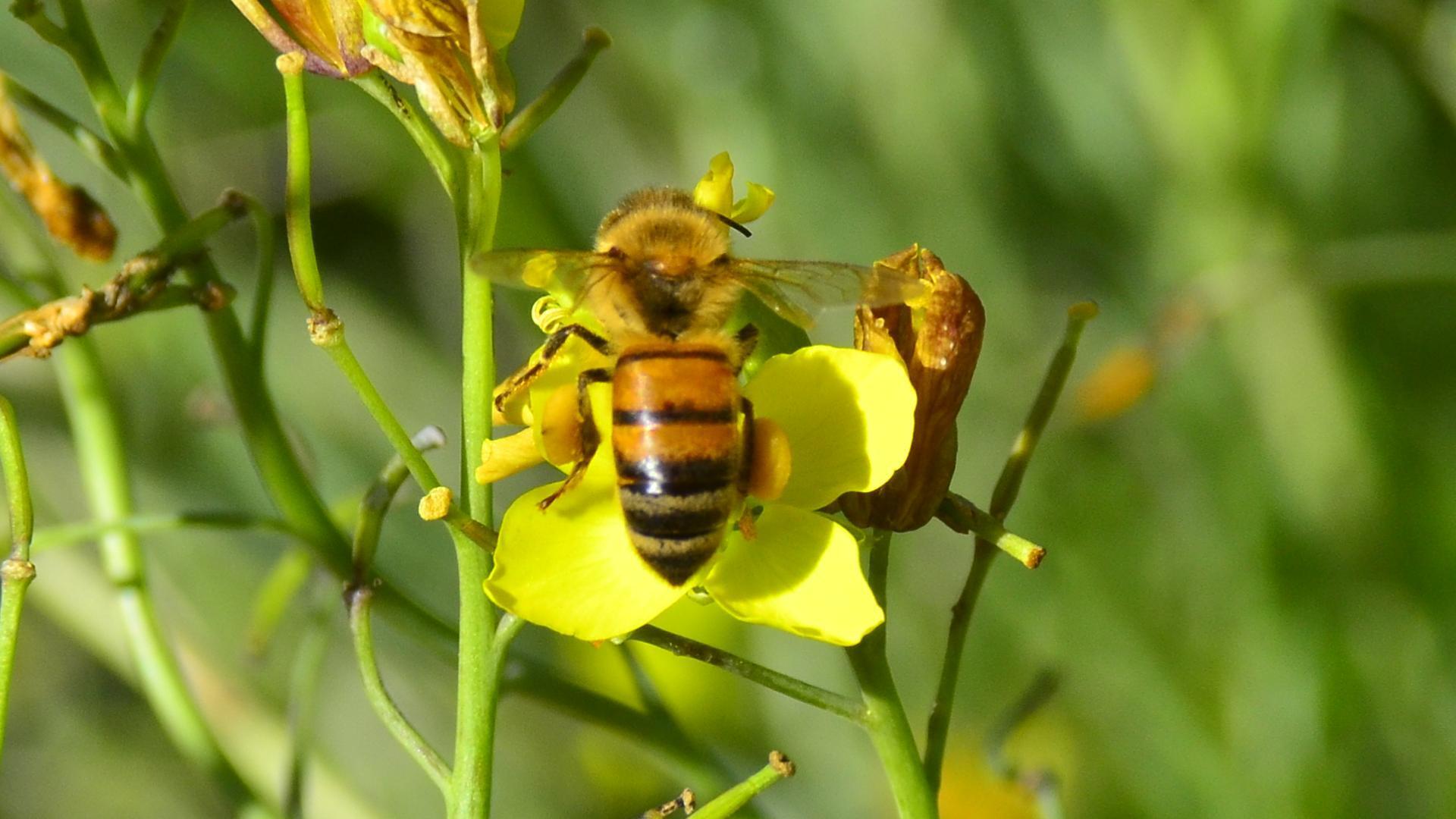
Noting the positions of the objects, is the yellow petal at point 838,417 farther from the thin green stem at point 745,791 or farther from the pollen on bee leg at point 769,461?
the thin green stem at point 745,791

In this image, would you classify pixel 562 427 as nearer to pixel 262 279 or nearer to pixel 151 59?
pixel 262 279

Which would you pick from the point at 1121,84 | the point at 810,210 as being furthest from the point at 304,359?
the point at 1121,84

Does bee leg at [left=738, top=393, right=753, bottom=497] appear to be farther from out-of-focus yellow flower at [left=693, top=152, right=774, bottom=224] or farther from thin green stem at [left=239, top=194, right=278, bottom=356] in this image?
thin green stem at [left=239, top=194, right=278, bottom=356]

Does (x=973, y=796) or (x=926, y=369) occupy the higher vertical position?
(x=926, y=369)

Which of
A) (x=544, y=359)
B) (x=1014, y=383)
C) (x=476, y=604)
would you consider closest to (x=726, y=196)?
(x=544, y=359)

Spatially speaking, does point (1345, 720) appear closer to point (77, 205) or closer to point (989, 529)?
point (989, 529)

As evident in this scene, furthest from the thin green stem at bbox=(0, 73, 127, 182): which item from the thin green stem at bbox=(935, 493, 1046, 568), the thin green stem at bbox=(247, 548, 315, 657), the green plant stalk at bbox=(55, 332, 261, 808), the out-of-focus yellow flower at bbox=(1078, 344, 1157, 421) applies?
the out-of-focus yellow flower at bbox=(1078, 344, 1157, 421)

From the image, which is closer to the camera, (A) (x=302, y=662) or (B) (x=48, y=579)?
(A) (x=302, y=662)
